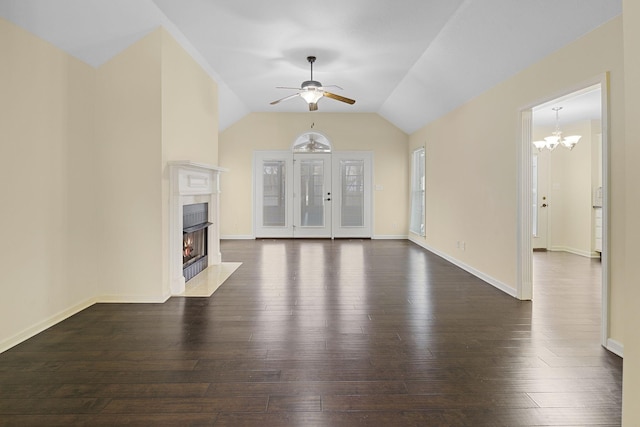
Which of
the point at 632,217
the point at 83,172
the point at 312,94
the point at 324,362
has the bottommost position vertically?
the point at 324,362

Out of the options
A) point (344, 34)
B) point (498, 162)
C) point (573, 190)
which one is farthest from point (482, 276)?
point (573, 190)

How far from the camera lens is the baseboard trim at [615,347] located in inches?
97.1

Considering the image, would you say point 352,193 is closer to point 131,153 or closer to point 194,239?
point 194,239

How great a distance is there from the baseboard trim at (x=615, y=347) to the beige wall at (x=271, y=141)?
20.5 ft

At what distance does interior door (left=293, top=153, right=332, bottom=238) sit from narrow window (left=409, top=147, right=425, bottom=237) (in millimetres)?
1891

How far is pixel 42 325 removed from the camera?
2904 mm

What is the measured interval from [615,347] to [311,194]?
655 cm

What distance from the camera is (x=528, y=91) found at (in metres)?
3.65

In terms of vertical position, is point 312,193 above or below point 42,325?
above

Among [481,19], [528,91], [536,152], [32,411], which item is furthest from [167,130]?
[536,152]

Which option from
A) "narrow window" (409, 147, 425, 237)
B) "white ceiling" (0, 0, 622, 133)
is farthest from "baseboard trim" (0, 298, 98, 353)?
"narrow window" (409, 147, 425, 237)

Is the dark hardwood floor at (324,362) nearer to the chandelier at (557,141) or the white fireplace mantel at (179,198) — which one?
the white fireplace mantel at (179,198)

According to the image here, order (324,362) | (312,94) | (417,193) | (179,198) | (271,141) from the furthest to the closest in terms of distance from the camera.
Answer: (271,141), (417,193), (312,94), (179,198), (324,362)

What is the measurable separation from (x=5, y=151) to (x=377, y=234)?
703 centimetres
